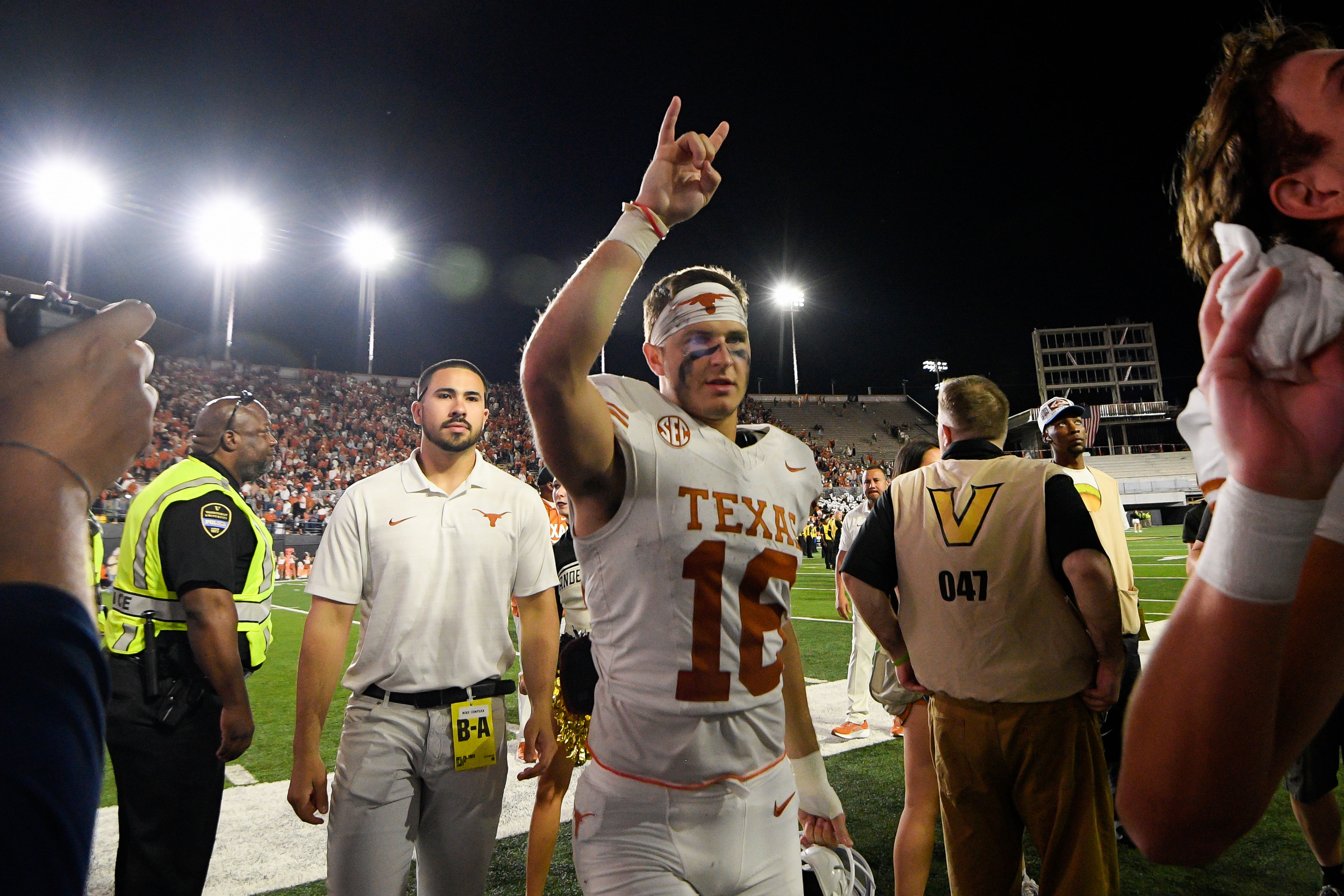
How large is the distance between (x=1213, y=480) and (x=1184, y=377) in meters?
81.6

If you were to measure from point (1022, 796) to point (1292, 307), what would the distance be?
2684mm

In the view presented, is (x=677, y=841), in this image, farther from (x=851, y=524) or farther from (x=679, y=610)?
(x=851, y=524)

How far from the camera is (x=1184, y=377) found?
66750mm

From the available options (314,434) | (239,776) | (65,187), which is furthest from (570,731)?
(314,434)

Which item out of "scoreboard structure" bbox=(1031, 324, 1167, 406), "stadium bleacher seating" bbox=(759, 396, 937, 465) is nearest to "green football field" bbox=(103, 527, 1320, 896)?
"stadium bleacher seating" bbox=(759, 396, 937, 465)

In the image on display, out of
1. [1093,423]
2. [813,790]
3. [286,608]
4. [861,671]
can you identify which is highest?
[1093,423]

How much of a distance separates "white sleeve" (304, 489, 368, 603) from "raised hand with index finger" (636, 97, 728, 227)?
2.02 meters

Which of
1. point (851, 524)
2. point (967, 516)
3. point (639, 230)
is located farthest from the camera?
point (851, 524)

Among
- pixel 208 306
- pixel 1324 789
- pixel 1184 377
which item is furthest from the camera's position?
→ pixel 1184 377

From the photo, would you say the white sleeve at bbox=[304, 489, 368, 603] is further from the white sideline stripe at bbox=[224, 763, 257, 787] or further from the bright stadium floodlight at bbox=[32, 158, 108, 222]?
the bright stadium floodlight at bbox=[32, 158, 108, 222]

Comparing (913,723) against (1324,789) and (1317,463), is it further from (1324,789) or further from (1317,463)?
(1317,463)

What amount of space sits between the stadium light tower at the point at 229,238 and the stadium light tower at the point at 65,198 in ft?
12.0

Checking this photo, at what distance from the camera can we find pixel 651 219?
6.17ft

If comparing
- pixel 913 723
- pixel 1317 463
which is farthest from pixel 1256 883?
pixel 1317 463
